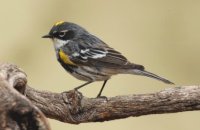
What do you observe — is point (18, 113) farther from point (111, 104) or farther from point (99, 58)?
point (99, 58)

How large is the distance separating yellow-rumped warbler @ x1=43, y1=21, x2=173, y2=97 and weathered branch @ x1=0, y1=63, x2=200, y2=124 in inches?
20.6

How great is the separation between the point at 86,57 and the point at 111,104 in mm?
780

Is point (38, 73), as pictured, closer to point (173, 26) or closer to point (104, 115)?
point (173, 26)

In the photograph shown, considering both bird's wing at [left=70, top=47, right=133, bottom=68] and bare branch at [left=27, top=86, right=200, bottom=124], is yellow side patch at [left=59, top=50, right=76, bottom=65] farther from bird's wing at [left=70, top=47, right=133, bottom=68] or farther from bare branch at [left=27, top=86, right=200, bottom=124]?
bare branch at [left=27, top=86, right=200, bottom=124]

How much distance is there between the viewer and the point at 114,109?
516 centimetres

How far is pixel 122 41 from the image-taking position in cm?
864

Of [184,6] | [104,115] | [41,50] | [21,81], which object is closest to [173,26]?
[184,6]

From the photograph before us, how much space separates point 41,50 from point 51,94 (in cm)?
340

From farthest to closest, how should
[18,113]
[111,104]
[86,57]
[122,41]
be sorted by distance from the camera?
[122,41], [86,57], [111,104], [18,113]

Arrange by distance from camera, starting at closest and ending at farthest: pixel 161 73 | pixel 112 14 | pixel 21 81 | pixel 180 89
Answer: pixel 21 81 < pixel 180 89 < pixel 161 73 < pixel 112 14

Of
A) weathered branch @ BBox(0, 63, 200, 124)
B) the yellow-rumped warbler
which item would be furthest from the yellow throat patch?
weathered branch @ BBox(0, 63, 200, 124)

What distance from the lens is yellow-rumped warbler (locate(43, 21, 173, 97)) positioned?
227 inches

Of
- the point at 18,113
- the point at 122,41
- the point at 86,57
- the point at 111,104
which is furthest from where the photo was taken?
the point at 122,41

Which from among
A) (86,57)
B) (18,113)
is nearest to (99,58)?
(86,57)
